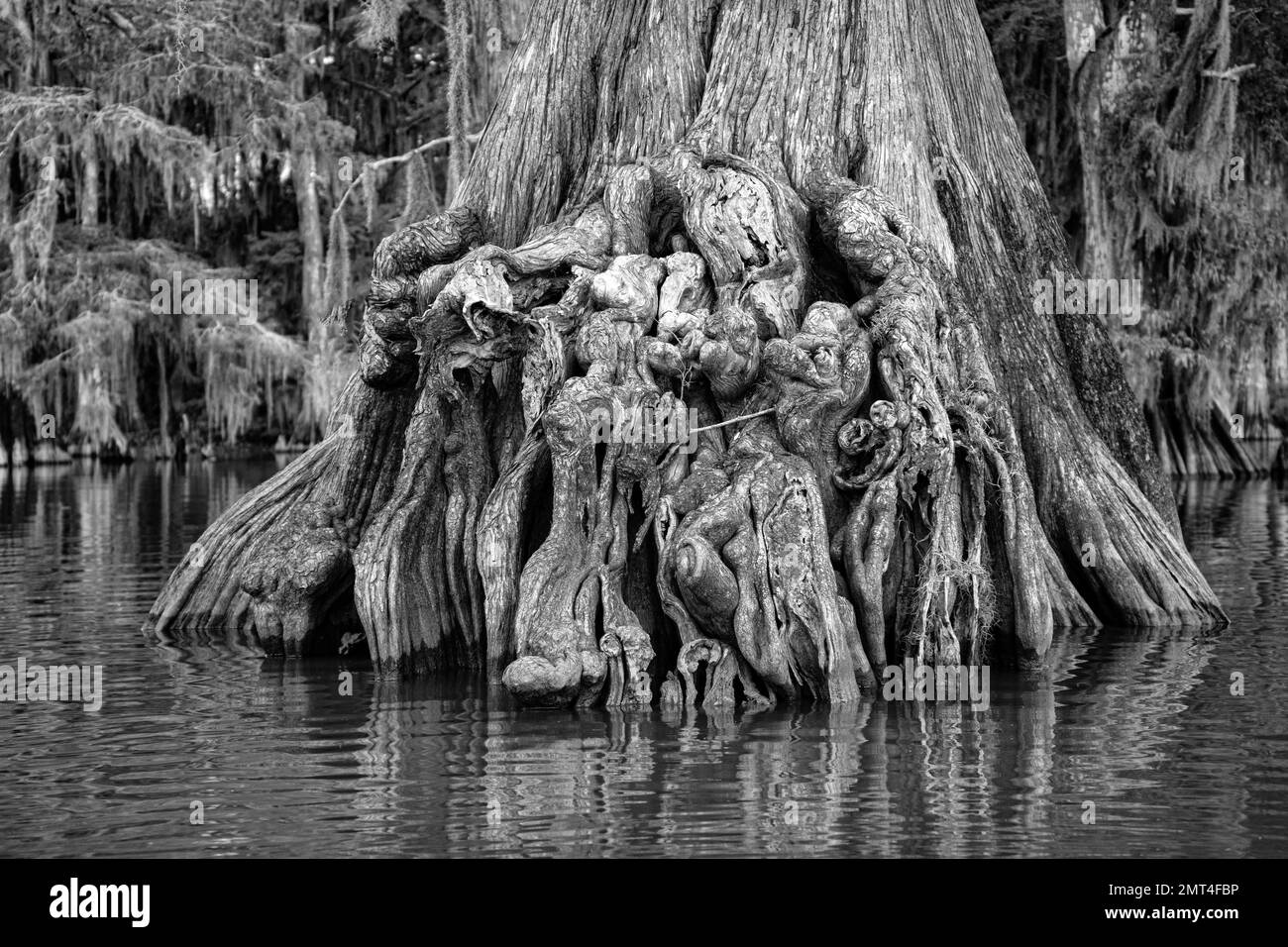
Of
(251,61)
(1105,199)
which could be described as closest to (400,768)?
(1105,199)

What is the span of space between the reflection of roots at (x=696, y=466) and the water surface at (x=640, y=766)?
44 cm

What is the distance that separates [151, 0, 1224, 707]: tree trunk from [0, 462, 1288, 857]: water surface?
1.65 ft

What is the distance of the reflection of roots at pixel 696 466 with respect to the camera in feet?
30.4

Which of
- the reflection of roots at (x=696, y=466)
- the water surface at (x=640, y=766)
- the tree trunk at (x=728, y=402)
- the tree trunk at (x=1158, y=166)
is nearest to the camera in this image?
the water surface at (x=640, y=766)

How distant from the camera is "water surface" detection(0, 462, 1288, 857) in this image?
20.9 ft

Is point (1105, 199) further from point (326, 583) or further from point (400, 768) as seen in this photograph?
point (400, 768)

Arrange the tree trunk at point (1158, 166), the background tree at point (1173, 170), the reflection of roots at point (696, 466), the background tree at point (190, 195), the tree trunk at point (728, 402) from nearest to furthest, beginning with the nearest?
the reflection of roots at point (696, 466)
the tree trunk at point (728, 402)
the tree trunk at point (1158, 166)
the background tree at point (1173, 170)
the background tree at point (190, 195)

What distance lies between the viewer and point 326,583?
11.0 meters

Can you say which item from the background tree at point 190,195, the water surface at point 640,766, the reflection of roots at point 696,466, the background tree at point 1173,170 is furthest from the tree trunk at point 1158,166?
the reflection of roots at point 696,466

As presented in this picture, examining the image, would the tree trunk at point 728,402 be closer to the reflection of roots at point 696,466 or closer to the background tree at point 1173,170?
the reflection of roots at point 696,466

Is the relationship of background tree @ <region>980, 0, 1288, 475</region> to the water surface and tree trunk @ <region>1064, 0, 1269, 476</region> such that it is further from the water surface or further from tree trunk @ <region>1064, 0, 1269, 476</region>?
the water surface

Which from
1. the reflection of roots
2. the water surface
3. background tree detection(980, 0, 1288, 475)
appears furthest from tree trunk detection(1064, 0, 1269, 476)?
the reflection of roots

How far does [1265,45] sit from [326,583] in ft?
66.4
